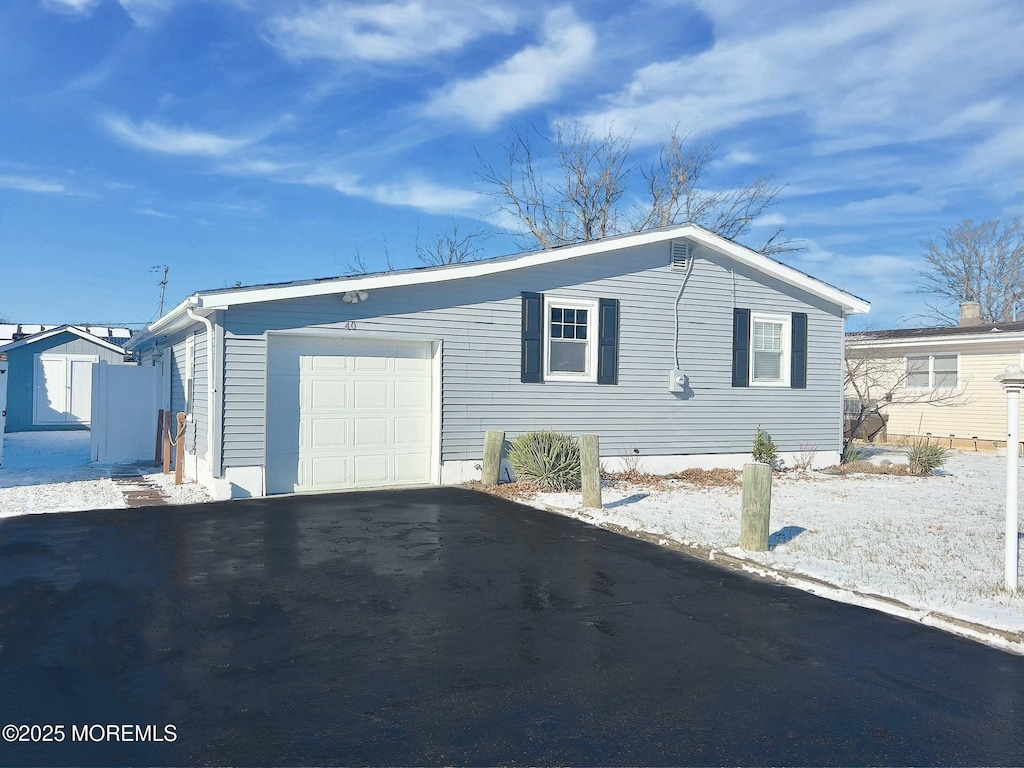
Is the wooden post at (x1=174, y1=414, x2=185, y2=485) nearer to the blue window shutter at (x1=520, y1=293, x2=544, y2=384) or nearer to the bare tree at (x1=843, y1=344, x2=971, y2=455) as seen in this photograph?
the blue window shutter at (x1=520, y1=293, x2=544, y2=384)

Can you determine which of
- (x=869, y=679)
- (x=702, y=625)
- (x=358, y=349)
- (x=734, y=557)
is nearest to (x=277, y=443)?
(x=358, y=349)

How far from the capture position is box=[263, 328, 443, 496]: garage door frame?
10.7 meters

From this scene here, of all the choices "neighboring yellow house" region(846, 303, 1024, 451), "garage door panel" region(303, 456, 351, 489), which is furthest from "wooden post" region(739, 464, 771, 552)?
"neighboring yellow house" region(846, 303, 1024, 451)

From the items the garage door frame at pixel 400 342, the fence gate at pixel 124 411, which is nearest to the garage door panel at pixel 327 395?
the garage door frame at pixel 400 342

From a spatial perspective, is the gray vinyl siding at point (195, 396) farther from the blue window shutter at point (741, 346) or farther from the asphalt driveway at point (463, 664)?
the blue window shutter at point (741, 346)

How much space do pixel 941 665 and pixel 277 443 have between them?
8625mm

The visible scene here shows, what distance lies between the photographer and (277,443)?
10.9 m

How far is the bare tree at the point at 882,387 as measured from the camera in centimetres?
2077

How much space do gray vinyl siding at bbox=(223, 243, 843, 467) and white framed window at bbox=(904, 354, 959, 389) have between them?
7313 mm

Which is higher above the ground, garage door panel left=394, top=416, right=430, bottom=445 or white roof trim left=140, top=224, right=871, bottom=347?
white roof trim left=140, top=224, right=871, bottom=347

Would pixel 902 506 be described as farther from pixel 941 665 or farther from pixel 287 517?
pixel 287 517

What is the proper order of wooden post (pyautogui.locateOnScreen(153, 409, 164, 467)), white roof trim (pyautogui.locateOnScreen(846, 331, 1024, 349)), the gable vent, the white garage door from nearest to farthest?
the white garage door → the gable vent → wooden post (pyautogui.locateOnScreen(153, 409, 164, 467)) → white roof trim (pyautogui.locateOnScreen(846, 331, 1024, 349))

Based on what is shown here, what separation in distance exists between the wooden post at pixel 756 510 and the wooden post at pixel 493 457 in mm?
4821

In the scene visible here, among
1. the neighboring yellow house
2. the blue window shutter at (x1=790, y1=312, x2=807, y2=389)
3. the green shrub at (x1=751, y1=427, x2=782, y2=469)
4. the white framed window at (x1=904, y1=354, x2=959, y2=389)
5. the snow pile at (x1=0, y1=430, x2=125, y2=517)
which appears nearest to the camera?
the snow pile at (x1=0, y1=430, x2=125, y2=517)
